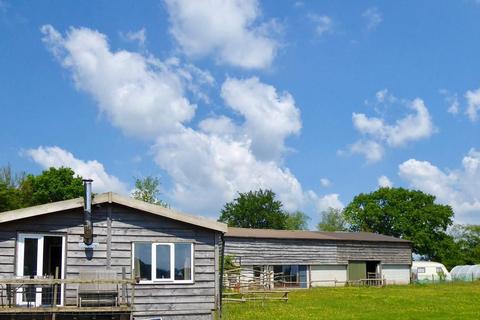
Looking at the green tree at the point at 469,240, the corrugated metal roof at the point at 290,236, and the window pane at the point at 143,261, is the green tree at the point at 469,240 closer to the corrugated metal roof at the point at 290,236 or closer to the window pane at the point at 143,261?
the corrugated metal roof at the point at 290,236

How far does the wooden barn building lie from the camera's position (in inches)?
2114

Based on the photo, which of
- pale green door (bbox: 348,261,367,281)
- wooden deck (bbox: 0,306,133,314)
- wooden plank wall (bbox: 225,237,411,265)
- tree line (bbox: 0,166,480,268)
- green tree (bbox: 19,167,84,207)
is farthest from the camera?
tree line (bbox: 0,166,480,268)

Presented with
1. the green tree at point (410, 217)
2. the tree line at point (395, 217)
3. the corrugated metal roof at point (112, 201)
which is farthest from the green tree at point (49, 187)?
the corrugated metal roof at point (112, 201)

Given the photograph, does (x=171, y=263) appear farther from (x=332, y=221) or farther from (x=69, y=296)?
(x=332, y=221)

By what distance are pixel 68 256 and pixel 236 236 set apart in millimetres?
33269

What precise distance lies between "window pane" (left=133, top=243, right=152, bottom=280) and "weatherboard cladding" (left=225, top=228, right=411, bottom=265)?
100.0ft

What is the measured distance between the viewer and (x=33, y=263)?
20.1 m

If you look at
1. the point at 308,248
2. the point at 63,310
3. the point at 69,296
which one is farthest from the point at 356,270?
the point at 63,310

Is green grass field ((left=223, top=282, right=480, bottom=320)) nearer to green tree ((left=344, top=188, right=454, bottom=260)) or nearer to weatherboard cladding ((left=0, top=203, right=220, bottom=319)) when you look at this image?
weatherboard cladding ((left=0, top=203, right=220, bottom=319))

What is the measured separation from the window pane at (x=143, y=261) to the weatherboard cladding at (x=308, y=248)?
30466 millimetres

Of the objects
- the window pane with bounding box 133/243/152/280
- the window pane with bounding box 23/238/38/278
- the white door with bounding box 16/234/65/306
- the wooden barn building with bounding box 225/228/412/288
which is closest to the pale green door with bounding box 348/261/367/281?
the wooden barn building with bounding box 225/228/412/288

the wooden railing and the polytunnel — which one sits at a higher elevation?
the wooden railing

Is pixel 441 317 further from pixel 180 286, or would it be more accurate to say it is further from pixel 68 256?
pixel 68 256

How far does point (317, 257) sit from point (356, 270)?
189 inches
